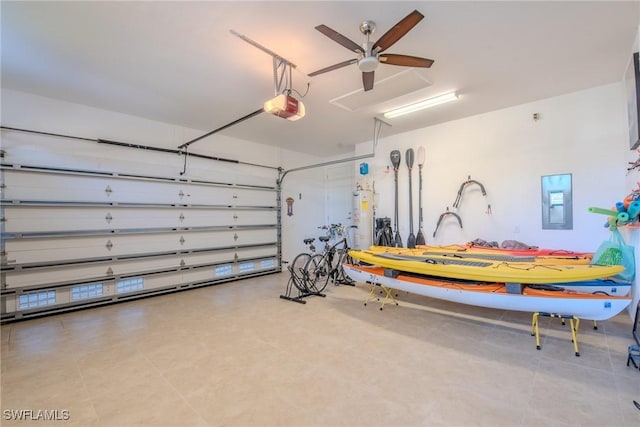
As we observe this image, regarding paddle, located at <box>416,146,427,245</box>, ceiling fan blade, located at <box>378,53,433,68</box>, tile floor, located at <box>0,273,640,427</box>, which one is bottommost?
tile floor, located at <box>0,273,640,427</box>

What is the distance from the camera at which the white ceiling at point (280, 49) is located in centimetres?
256

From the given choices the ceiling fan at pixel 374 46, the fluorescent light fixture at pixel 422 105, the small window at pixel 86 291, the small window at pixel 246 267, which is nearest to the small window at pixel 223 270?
the small window at pixel 246 267

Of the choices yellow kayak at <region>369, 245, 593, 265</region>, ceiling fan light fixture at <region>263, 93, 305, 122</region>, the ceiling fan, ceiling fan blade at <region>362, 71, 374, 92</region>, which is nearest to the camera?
the ceiling fan

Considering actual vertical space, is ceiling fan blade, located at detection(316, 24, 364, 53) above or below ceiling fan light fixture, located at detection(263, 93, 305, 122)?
above

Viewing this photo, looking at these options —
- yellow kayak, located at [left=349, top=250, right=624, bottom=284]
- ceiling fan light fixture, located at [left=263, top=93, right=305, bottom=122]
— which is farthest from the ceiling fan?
yellow kayak, located at [left=349, top=250, right=624, bottom=284]

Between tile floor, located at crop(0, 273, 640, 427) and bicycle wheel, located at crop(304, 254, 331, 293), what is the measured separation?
44.1 inches

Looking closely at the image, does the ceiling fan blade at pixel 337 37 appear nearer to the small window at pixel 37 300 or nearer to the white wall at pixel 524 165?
the white wall at pixel 524 165

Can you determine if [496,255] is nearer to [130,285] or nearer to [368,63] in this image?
[368,63]

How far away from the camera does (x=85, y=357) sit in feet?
9.43

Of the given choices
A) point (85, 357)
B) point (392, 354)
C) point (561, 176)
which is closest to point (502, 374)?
point (392, 354)

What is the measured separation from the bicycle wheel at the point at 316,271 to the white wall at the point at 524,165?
80.1 inches

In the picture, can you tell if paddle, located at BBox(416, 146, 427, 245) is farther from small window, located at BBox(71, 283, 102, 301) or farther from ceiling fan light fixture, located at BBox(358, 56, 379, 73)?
small window, located at BBox(71, 283, 102, 301)

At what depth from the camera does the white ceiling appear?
2.56 metres

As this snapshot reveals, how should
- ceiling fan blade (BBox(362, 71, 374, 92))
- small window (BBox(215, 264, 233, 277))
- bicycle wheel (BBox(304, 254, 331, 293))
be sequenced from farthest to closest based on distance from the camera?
small window (BBox(215, 264, 233, 277)) < bicycle wheel (BBox(304, 254, 331, 293)) < ceiling fan blade (BBox(362, 71, 374, 92))
